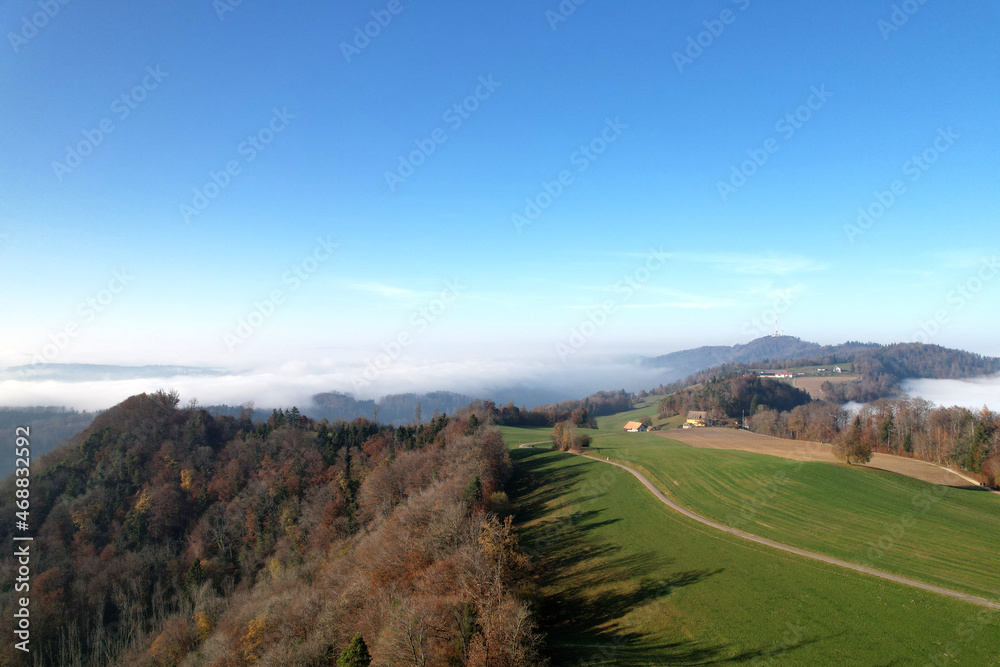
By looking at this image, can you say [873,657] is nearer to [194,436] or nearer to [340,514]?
[340,514]

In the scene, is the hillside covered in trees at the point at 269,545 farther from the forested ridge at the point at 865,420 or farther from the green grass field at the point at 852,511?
the forested ridge at the point at 865,420

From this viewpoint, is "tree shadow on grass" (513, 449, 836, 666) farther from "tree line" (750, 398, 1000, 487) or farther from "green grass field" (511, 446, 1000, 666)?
"tree line" (750, 398, 1000, 487)

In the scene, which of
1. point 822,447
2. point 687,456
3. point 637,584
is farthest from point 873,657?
point 822,447

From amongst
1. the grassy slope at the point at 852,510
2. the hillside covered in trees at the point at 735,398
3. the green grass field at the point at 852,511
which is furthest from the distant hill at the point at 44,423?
the hillside covered in trees at the point at 735,398

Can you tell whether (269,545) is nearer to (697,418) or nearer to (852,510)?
(852,510)

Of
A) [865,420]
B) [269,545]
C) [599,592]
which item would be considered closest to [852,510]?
[599,592]
